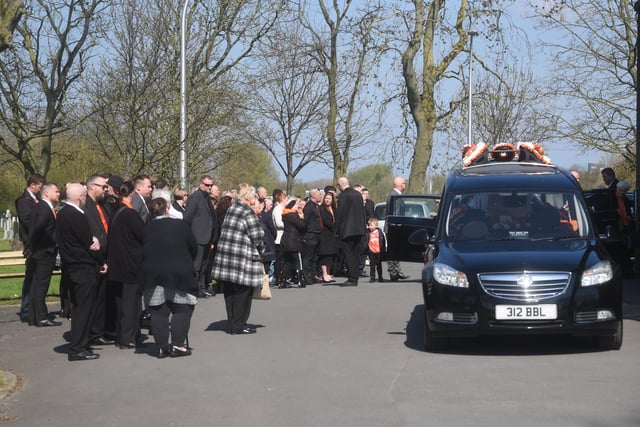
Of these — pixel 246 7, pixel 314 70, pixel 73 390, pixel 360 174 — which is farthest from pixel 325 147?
pixel 360 174

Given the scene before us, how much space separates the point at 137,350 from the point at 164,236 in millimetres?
1608

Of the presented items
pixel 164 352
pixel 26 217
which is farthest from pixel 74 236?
pixel 26 217

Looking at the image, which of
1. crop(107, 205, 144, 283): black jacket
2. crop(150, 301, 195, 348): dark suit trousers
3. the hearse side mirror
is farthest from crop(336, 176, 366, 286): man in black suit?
crop(150, 301, 195, 348): dark suit trousers

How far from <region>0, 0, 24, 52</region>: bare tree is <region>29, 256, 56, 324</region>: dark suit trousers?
3.27m

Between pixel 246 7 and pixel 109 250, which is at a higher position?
pixel 246 7

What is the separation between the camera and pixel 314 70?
43438 millimetres

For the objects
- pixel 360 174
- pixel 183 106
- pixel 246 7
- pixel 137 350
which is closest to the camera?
pixel 137 350

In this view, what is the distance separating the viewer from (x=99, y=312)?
13.2 m

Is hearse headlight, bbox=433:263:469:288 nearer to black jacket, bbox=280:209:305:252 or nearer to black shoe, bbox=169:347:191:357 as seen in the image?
black shoe, bbox=169:347:191:357

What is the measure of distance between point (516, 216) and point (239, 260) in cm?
335

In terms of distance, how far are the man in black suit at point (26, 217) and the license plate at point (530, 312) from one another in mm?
7203

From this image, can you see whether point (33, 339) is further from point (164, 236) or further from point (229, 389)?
point (229, 389)

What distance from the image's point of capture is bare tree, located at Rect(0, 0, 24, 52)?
44.8 ft

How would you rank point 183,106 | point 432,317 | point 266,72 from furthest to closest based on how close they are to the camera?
point 266,72 < point 183,106 < point 432,317
